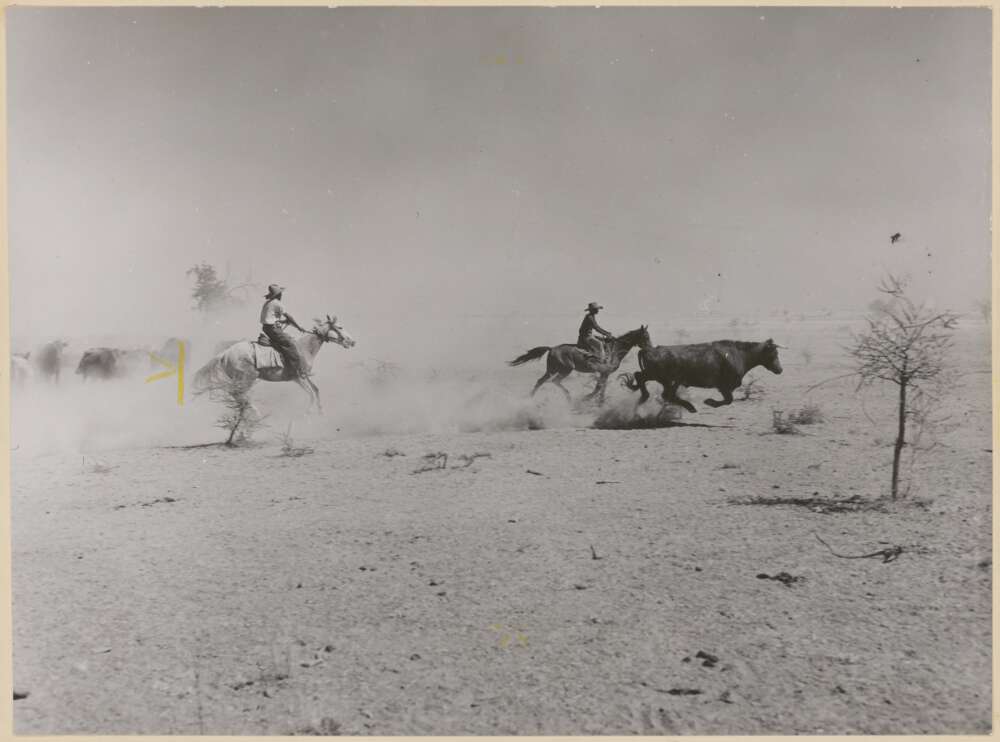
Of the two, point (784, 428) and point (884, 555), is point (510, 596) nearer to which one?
point (884, 555)

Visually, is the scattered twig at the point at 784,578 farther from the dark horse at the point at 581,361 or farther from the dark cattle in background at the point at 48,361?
the dark cattle in background at the point at 48,361

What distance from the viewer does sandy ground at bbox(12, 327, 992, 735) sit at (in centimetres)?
448

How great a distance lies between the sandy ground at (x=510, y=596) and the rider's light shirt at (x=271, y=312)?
3693mm

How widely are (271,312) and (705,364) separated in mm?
7909

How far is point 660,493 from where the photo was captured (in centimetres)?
850

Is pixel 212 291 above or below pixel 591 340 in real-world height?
above

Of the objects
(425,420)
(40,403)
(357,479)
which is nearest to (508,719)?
(357,479)

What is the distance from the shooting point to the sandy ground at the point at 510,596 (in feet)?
14.7

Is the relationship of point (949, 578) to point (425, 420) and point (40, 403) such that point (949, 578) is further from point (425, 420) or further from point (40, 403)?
point (40, 403)

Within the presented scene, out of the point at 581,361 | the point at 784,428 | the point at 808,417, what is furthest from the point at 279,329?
the point at 808,417

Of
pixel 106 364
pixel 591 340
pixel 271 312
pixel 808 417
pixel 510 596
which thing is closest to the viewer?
pixel 510 596

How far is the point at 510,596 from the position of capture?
19.3 ft

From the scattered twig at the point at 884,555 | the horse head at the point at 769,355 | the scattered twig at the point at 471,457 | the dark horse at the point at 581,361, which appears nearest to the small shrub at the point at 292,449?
the scattered twig at the point at 471,457

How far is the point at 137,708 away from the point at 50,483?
6.50m
